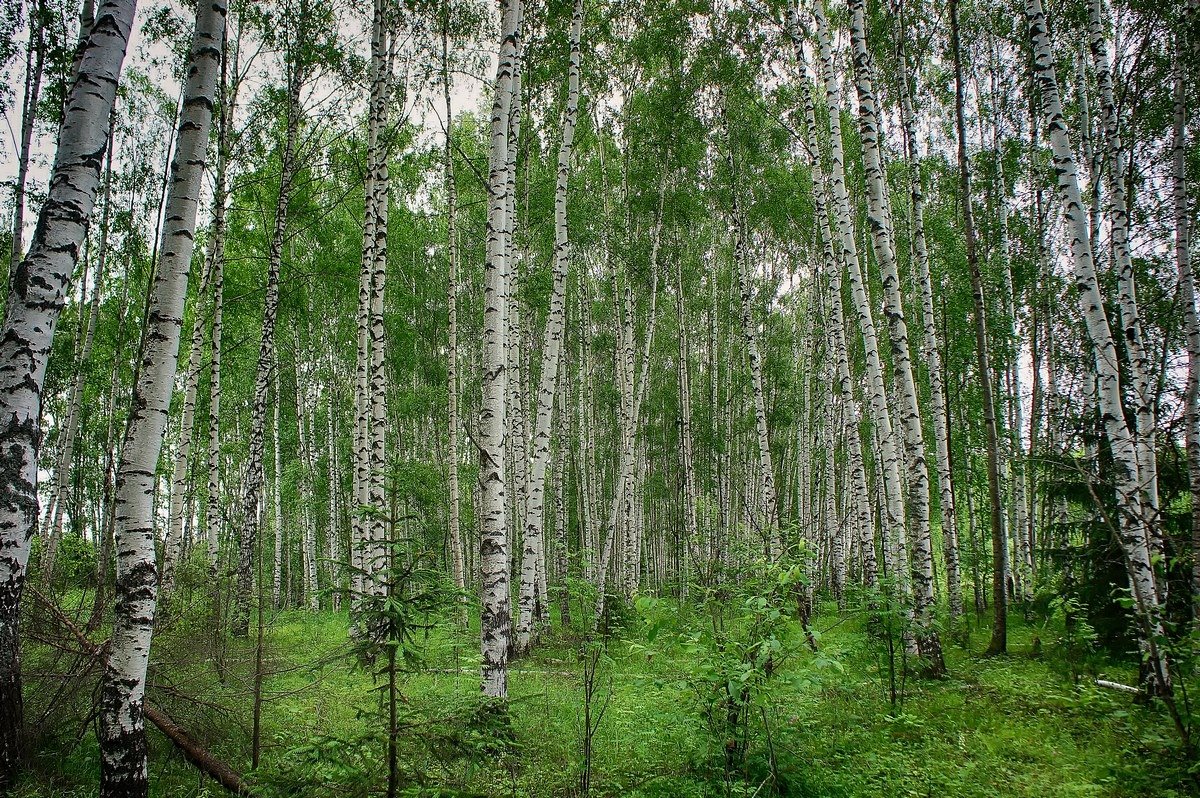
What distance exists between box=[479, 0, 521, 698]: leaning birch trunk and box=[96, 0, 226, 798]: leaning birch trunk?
2.48m

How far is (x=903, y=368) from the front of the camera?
7.82 metres

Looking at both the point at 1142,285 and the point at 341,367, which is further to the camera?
the point at 341,367

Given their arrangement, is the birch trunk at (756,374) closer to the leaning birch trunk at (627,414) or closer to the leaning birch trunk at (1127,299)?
the leaning birch trunk at (627,414)

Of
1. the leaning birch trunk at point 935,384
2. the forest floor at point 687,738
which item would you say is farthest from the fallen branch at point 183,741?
the leaning birch trunk at point 935,384

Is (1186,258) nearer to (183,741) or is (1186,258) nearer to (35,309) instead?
(35,309)

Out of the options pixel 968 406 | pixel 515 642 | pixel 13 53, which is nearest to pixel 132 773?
pixel 515 642

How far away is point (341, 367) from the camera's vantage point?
74.9 ft

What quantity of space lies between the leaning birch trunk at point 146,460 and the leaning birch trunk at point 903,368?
24.9 ft

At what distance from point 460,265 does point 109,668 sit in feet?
57.8

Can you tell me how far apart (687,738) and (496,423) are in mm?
3432

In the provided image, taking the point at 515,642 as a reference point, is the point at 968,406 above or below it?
above

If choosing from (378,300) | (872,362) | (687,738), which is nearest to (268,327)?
(378,300)

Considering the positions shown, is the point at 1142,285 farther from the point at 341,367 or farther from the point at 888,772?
the point at 341,367

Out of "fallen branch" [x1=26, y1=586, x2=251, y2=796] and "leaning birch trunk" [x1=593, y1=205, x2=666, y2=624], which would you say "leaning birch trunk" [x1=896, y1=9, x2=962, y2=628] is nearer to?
"leaning birch trunk" [x1=593, y1=205, x2=666, y2=624]
